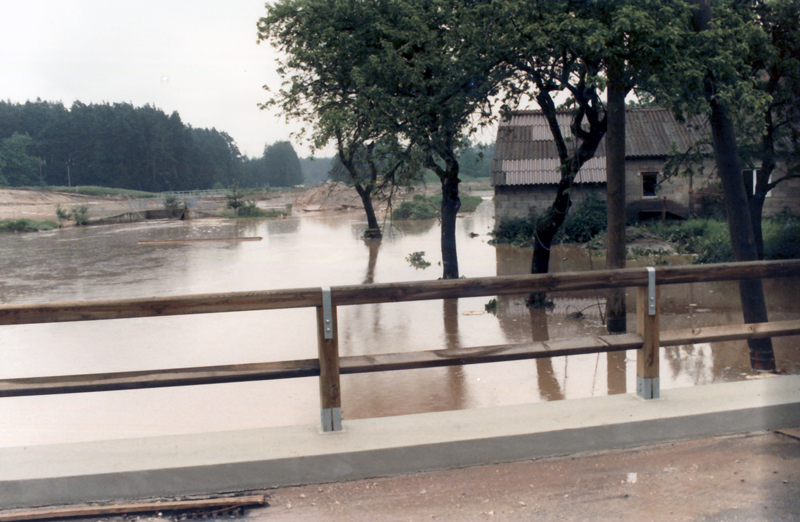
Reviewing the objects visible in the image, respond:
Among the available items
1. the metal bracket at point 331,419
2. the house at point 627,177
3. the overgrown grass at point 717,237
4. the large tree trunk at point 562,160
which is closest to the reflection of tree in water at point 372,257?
the house at point 627,177

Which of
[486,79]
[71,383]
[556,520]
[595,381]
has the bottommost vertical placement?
[595,381]

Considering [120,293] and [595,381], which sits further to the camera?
[120,293]

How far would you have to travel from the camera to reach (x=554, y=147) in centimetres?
2864

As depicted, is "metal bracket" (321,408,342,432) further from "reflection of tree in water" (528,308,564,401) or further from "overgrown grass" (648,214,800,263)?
"overgrown grass" (648,214,800,263)

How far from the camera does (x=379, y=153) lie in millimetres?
14203

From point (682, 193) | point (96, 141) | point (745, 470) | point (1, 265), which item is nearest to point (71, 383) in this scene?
point (745, 470)

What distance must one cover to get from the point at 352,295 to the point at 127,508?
1.79 meters

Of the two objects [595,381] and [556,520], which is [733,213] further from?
[556,520]

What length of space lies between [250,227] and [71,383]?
4077 centimetres

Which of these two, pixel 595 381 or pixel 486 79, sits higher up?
pixel 486 79

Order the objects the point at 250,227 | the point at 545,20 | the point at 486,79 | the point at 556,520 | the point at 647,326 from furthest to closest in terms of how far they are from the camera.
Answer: the point at 250,227, the point at 486,79, the point at 545,20, the point at 647,326, the point at 556,520

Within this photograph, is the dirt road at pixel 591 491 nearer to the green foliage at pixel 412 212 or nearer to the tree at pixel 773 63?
the tree at pixel 773 63

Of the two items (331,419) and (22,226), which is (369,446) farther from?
(22,226)

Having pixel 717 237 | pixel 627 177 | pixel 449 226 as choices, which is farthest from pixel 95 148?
pixel 717 237
